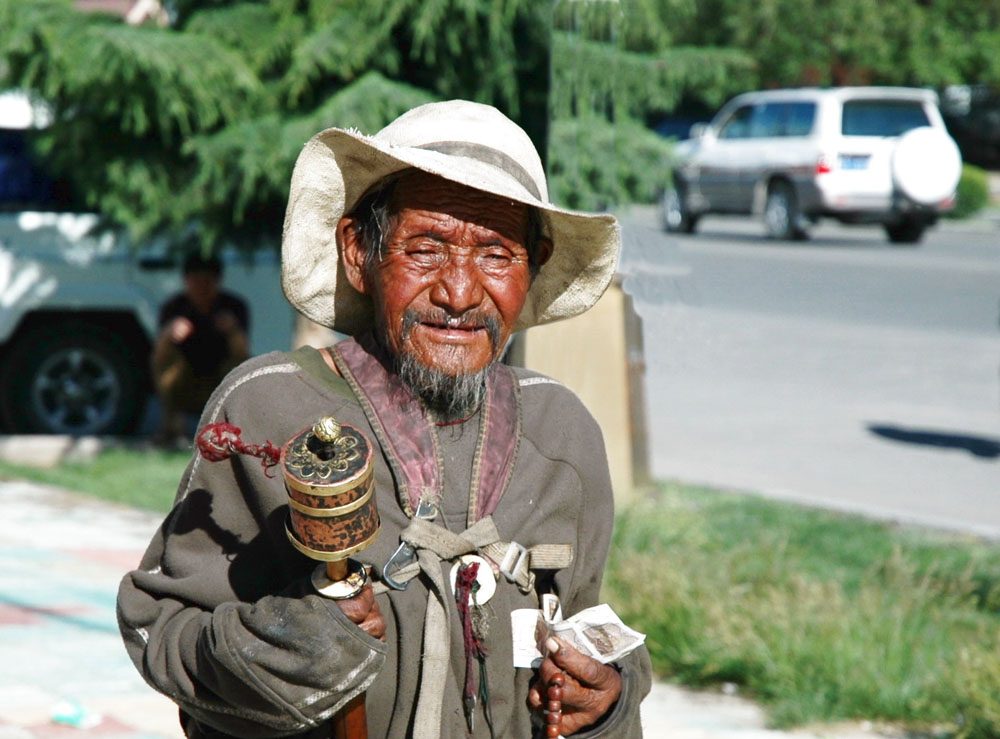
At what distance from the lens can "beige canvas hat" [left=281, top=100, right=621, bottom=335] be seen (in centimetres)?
202

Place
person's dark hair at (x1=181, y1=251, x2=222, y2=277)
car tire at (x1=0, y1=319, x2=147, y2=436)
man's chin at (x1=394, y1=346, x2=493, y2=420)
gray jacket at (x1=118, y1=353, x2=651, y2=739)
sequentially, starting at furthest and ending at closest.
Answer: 1. car tire at (x1=0, y1=319, x2=147, y2=436)
2. person's dark hair at (x1=181, y1=251, x2=222, y2=277)
3. man's chin at (x1=394, y1=346, x2=493, y2=420)
4. gray jacket at (x1=118, y1=353, x2=651, y2=739)

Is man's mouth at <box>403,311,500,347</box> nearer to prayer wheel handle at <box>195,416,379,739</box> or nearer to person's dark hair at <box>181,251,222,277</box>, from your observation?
prayer wheel handle at <box>195,416,379,739</box>

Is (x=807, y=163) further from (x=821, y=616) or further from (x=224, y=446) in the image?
(x=224, y=446)

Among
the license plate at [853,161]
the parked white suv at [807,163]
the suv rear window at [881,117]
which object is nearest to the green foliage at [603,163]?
the parked white suv at [807,163]

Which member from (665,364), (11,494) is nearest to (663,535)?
(665,364)

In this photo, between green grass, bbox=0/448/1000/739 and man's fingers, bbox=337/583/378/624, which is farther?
green grass, bbox=0/448/1000/739

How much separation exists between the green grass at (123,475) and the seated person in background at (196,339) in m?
0.35

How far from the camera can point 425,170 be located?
1.97 meters

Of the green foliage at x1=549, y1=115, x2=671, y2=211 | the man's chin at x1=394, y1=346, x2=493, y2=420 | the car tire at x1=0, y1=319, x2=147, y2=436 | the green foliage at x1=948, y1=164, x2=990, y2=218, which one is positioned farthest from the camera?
the green foliage at x1=948, y1=164, x2=990, y2=218

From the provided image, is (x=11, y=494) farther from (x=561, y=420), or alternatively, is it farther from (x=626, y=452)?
(x=561, y=420)

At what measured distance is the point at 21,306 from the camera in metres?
8.36

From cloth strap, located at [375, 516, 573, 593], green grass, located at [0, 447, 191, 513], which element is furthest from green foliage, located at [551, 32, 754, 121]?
cloth strap, located at [375, 516, 573, 593]

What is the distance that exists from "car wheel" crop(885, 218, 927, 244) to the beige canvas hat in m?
18.9

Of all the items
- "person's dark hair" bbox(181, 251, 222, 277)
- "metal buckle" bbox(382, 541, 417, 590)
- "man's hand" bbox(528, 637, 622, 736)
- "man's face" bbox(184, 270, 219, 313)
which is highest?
"metal buckle" bbox(382, 541, 417, 590)
